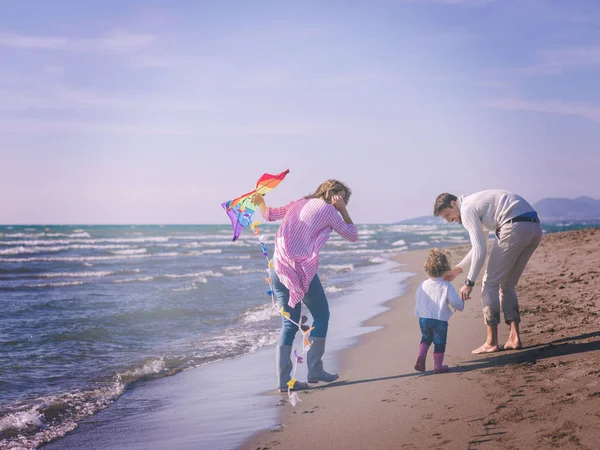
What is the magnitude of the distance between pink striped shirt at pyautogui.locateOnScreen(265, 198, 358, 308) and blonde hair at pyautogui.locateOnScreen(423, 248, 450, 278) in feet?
2.33

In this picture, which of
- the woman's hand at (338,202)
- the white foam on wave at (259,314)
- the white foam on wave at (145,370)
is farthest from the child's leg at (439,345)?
the white foam on wave at (259,314)

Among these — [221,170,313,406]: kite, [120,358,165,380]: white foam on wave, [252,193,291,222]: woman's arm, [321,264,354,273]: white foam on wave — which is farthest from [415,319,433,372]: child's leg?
[321,264,354,273]: white foam on wave

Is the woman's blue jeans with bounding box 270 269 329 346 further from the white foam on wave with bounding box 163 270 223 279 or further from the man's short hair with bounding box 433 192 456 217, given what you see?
the white foam on wave with bounding box 163 270 223 279

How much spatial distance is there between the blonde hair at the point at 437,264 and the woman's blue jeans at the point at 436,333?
0.39m

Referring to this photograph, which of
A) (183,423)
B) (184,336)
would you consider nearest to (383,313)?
(184,336)

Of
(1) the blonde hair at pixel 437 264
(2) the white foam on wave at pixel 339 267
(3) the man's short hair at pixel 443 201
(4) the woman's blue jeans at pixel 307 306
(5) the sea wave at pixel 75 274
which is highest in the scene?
(3) the man's short hair at pixel 443 201

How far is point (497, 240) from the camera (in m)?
4.60

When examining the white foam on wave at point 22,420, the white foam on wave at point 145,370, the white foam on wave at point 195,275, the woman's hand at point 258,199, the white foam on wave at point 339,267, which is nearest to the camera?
the white foam on wave at point 22,420

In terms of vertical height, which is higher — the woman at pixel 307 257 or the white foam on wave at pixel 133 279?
the woman at pixel 307 257

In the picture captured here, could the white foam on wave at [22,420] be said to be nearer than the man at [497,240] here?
Yes

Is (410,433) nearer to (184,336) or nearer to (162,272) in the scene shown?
(184,336)

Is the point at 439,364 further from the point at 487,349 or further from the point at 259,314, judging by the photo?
the point at 259,314

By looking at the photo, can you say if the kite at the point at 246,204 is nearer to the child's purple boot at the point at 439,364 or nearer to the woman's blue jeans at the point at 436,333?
the woman's blue jeans at the point at 436,333

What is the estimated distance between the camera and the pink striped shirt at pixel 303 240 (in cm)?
419
